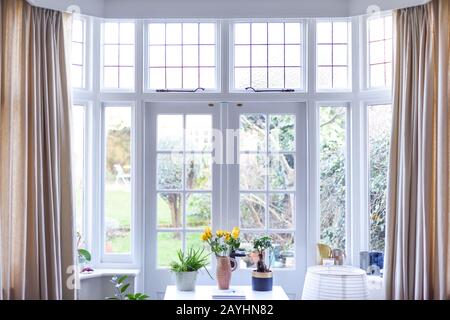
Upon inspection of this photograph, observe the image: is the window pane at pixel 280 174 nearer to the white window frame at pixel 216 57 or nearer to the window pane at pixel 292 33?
the white window frame at pixel 216 57

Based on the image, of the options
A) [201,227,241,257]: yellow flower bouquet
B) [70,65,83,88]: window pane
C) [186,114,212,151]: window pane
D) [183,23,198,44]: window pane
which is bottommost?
[201,227,241,257]: yellow flower bouquet

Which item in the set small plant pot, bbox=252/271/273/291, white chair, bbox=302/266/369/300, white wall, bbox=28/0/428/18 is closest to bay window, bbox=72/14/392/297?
white wall, bbox=28/0/428/18

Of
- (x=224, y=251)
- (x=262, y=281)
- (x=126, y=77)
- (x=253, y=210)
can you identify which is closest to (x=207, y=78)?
(x=126, y=77)

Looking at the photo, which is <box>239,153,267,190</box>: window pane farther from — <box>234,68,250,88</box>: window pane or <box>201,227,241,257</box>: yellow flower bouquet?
<box>234,68,250,88</box>: window pane

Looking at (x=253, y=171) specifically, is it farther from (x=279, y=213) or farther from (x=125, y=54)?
(x=125, y=54)

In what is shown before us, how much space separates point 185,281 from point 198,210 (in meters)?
0.57

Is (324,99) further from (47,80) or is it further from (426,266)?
(47,80)

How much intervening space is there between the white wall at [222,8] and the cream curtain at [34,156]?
0.41 m

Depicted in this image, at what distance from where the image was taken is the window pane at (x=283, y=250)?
3244mm

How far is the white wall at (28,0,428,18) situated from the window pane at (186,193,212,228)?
50.1 inches

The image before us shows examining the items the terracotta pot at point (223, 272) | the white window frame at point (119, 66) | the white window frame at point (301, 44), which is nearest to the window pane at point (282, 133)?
the white window frame at point (301, 44)

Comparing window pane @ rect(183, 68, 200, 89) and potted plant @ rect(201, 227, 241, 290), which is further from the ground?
window pane @ rect(183, 68, 200, 89)

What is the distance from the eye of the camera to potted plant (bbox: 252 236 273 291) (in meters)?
2.88

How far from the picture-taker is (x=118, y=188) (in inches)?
128
